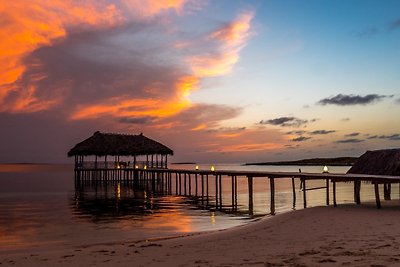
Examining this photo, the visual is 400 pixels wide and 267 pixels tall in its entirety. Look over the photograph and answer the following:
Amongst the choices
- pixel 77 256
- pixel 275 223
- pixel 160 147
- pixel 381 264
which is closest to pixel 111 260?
pixel 77 256

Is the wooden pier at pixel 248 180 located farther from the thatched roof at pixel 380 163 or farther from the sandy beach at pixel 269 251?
the sandy beach at pixel 269 251

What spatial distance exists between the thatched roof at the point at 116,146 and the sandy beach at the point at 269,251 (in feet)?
135

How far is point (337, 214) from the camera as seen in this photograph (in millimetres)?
16719

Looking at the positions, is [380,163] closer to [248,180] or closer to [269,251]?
[248,180]

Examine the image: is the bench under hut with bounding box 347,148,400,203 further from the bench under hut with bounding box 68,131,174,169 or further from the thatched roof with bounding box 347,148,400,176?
the bench under hut with bounding box 68,131,174,169

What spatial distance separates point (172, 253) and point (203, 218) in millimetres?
11847

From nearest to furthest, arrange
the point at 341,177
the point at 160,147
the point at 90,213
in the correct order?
the point at 341,177 < the point at 90,213 < the point at 160,147

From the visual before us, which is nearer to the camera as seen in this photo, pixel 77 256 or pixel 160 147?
pixel 77 256

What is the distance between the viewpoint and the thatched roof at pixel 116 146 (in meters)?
A: 52.9

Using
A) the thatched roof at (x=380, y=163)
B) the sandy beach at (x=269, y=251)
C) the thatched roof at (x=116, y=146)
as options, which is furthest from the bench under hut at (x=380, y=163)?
the thatched roof at (x=116, y=146)

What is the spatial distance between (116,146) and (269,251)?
150 feet

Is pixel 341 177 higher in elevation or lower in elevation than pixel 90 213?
higher

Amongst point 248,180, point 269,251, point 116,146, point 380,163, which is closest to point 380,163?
point 380,163

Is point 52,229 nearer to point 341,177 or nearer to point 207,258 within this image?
point 207,258
